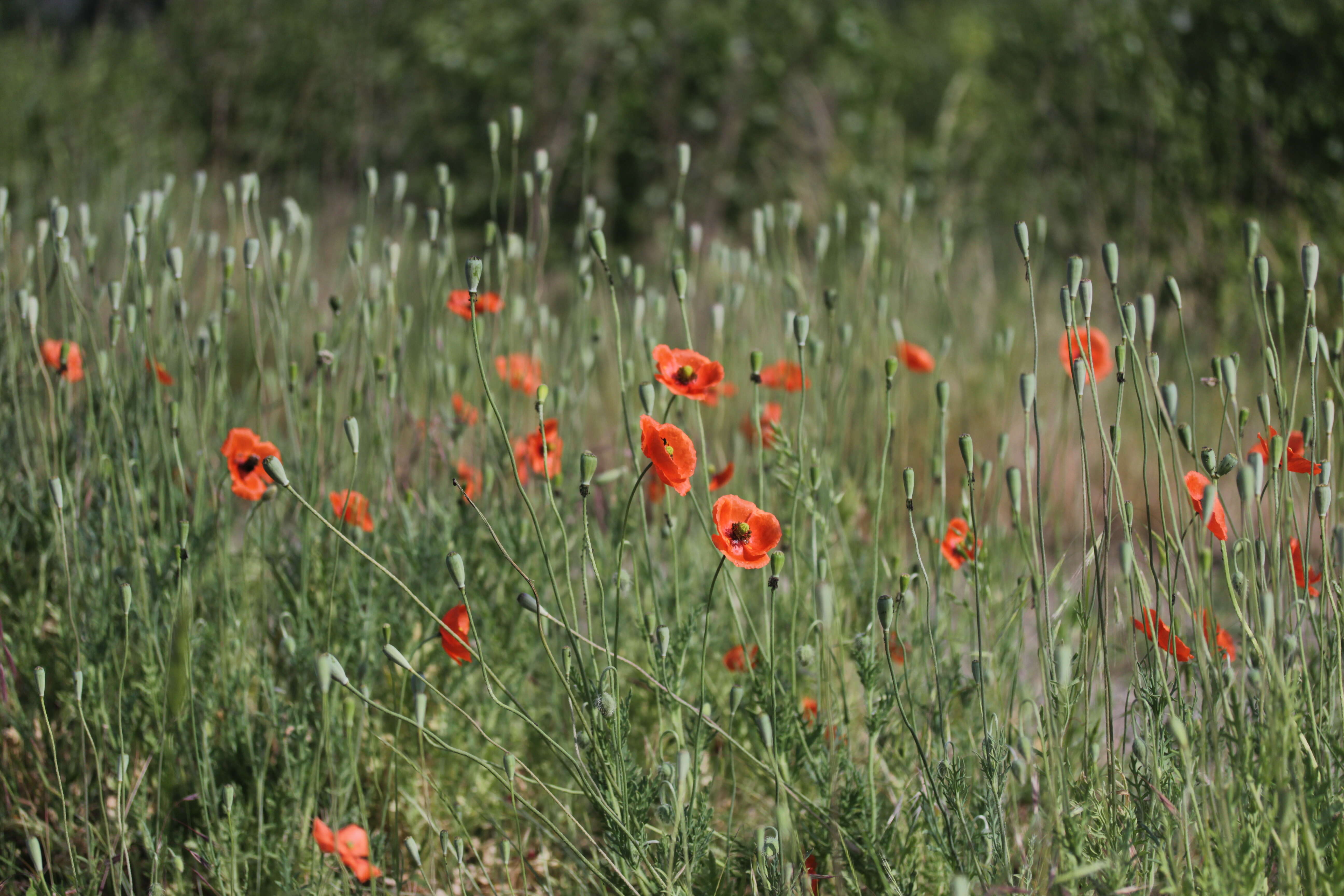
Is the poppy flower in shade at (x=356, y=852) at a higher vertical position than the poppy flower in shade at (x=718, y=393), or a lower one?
lower

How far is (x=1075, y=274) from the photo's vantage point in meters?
1.25

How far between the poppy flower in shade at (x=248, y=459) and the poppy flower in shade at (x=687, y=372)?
0.65 m

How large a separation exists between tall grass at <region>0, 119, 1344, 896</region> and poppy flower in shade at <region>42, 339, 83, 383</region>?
0.01m

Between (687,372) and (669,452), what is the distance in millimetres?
239

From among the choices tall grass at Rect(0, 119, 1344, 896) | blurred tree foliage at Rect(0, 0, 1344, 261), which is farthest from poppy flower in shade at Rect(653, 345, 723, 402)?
blurred tree foliage at Rect(0, 0, 1344, 261)

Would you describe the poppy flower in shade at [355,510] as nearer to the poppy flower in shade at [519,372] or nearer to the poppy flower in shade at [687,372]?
the poppy flower in shade at [519,372]

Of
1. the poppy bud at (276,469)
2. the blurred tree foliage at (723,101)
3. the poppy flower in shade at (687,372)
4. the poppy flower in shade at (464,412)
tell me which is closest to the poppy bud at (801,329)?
the poppy flower in shade at (687,372)

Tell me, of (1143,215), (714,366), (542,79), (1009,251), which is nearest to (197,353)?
(714,366)

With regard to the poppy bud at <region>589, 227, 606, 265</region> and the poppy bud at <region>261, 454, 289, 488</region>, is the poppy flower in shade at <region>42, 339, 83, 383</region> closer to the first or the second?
the poppy bud at <region>261, 454, 289, 488</region>

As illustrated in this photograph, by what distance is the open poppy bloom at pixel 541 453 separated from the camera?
5.88ft

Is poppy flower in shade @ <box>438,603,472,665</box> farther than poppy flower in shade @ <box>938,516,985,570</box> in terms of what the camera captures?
No

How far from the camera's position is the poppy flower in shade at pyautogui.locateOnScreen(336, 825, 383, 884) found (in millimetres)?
1236

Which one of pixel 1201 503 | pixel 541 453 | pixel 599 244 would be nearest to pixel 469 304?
pixel 541 453

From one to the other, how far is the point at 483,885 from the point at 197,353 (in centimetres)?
105
